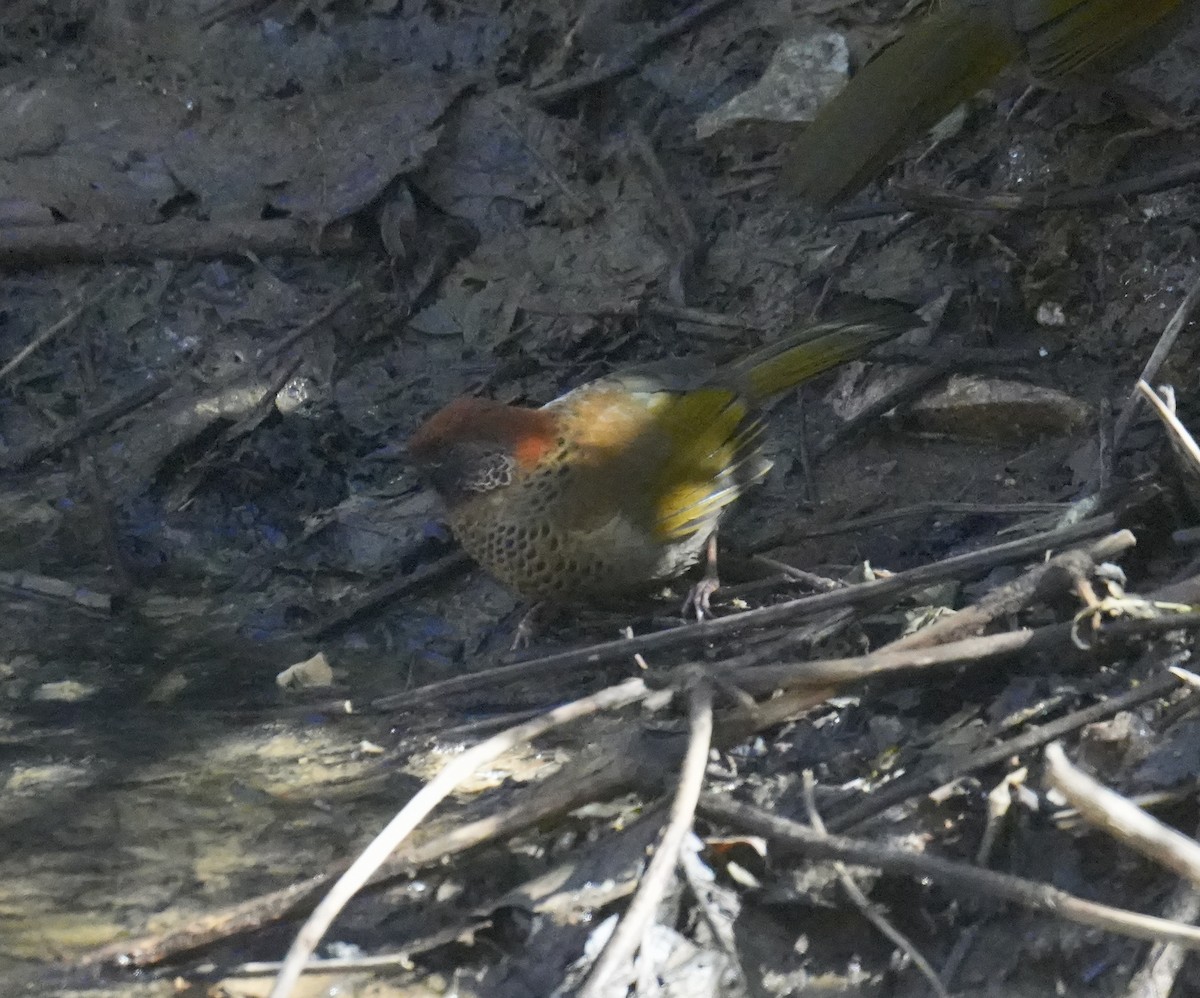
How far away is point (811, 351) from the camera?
4441 millimetres

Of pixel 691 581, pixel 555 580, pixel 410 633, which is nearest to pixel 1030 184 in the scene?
pixel 691 581

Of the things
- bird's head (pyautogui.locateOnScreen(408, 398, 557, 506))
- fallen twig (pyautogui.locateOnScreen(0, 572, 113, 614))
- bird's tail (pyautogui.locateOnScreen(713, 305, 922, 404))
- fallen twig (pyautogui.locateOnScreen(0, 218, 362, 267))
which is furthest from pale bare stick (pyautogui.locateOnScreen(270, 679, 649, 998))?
fallen twig (pyautogui.locateOnScreen(0, 218, 362, 267))

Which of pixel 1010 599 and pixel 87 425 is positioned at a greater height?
pixel 87 425

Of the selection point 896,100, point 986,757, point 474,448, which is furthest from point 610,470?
point 986,757

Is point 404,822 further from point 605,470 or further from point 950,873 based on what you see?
point 605,470

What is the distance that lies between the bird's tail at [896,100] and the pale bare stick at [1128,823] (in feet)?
8.88

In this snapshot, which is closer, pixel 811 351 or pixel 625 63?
pixel 811 351

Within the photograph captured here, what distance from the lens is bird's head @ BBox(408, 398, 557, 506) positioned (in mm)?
4125

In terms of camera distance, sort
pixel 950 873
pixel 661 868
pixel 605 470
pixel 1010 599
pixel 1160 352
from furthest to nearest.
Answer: pixel 605 470
pixel 1160 352
pixel 1010 599
pixel 661 868
pixel 950 873

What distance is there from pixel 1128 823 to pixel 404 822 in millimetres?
1157

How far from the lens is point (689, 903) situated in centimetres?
259

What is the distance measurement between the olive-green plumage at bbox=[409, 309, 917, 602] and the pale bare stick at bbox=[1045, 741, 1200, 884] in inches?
78.9

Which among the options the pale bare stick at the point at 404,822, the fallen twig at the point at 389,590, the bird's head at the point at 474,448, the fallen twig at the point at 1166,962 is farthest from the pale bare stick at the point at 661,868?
the fallen twig at the point at 389,590

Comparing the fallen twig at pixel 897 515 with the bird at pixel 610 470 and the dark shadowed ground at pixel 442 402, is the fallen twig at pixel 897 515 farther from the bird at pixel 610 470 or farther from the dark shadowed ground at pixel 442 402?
the bird at pixel 610 470
